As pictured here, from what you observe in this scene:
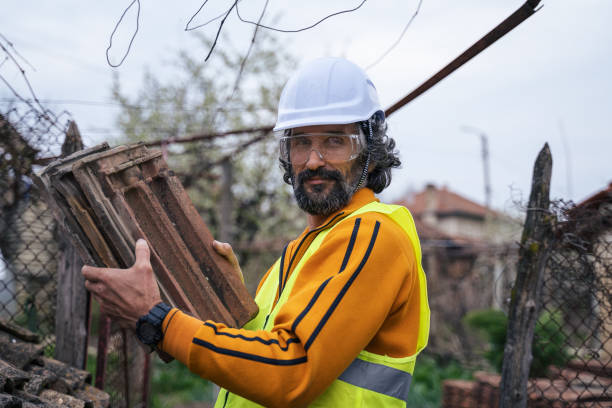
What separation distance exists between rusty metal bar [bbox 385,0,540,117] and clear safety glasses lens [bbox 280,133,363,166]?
2.52ft

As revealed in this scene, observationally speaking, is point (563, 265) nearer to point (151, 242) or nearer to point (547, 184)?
point (547, 184)

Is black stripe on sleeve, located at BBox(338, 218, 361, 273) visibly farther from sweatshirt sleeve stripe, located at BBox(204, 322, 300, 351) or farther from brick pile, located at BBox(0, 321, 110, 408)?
brick pile, located at BBox(0, 321, 110, 408)

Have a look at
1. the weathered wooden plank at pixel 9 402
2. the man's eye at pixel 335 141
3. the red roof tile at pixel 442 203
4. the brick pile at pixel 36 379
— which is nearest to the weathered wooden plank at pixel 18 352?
the brick pile at pixel 36 379

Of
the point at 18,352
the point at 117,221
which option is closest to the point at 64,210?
the point at 117,221

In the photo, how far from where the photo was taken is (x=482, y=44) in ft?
7.80

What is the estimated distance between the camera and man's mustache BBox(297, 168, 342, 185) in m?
2.08

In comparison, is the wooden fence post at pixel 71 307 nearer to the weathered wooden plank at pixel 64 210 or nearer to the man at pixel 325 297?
the weathered wooden plank at pixel 64 210

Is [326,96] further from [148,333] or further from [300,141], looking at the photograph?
[148,333]

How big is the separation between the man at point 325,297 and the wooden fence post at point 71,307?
4.99 ft

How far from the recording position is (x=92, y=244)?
1.94 metres

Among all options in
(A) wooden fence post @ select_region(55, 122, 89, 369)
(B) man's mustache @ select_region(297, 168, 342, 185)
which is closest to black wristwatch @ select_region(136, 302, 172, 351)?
(B) man's mustache @ select_region(297, 168, 342, 185)

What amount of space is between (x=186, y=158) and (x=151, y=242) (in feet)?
35.5

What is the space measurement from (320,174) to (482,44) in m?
1.03

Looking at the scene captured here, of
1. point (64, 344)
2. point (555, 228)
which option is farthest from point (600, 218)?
point (64, 344)
